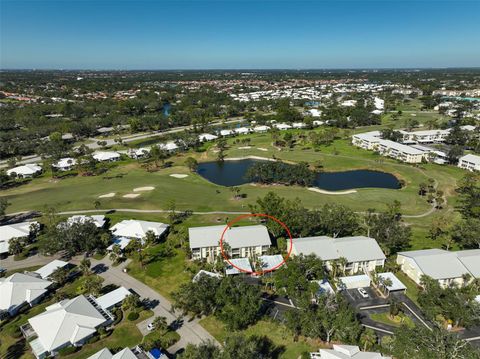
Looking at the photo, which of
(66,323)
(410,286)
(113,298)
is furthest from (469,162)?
(66,323)

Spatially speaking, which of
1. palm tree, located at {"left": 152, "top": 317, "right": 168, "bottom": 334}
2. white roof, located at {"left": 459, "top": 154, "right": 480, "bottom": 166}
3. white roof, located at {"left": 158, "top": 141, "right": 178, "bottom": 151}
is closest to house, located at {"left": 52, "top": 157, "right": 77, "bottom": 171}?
white roof, located at {"left": 158, "top": 141, "right": 178, "bottom": 151}

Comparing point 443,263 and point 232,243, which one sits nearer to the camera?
point 443,263

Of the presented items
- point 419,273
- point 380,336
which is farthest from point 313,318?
point 419,273

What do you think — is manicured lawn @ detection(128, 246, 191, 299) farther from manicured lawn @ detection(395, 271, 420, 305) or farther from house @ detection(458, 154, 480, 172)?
house @ detection(458, 154, 480, 172)

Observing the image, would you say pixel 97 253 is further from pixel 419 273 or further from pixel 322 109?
pixel 322 109

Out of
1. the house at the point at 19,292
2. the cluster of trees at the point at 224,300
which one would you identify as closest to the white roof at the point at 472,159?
the cluster of trees at the point at 224,300

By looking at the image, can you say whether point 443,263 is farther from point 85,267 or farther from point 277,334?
point 85,267
